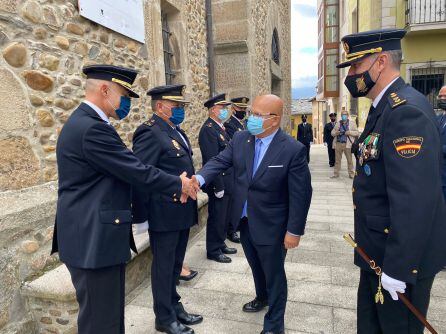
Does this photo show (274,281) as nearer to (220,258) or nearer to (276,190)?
→ (276,190)

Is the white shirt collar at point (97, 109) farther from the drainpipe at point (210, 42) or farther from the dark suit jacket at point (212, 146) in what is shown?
the drainpipe at point (210, 42)

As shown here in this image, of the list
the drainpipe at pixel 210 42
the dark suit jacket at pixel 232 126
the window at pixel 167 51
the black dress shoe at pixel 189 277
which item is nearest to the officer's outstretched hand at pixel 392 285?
the black dress shoe at pixel 189 277

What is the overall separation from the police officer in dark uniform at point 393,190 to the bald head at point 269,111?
0.74 m

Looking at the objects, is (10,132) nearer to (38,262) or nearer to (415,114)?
(38,262)

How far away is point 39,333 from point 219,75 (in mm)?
7187

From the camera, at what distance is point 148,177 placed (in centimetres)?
233

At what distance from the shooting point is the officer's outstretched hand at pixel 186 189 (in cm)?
267

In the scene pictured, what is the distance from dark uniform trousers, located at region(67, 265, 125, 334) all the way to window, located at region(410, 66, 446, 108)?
13.2 m

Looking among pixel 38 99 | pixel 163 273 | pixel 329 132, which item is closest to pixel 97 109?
pixel 38 99

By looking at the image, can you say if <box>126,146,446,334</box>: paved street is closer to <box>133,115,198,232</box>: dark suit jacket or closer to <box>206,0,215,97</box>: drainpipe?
<box>133,115,198,232</box>: dark suit jacket

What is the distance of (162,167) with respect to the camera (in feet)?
9.95

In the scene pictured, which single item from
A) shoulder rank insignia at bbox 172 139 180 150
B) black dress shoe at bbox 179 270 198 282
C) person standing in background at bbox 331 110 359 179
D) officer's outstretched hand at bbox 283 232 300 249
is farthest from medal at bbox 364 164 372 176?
→ person standing in background at bbox 331 110 359 179

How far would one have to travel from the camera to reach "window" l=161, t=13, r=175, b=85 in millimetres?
6047

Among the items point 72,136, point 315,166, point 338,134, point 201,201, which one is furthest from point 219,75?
point 72,136
